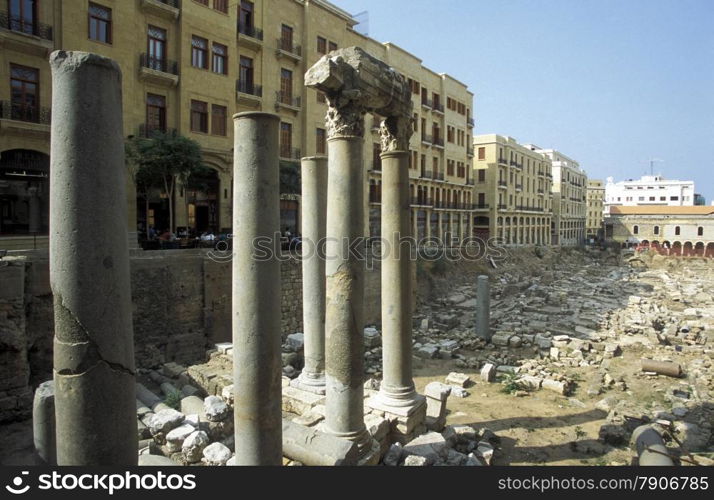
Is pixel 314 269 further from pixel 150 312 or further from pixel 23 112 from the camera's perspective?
pixel 23 112

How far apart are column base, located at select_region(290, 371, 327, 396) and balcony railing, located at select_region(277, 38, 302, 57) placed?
20.5 metres

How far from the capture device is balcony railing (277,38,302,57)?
76.7 ft

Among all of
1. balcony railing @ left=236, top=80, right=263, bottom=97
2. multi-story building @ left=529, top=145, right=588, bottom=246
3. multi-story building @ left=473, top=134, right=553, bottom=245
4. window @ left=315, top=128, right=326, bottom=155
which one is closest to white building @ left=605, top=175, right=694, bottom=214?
multi-story building @ left=529, top=145, right=588, bottom=246

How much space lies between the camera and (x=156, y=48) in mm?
18891

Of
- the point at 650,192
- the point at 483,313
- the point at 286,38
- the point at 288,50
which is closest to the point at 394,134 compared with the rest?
the point at 483,313

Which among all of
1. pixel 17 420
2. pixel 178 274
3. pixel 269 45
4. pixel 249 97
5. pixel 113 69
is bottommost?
pixel 17 420

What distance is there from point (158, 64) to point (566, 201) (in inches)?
2492

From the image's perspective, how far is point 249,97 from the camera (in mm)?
21859

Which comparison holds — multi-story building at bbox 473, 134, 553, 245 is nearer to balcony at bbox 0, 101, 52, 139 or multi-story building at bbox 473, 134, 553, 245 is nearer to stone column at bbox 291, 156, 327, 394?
balcony at bbox 0, 101, 52, 139

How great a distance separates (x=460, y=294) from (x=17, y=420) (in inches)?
833

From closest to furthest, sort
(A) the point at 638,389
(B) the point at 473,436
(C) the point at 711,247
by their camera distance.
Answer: (B) the point at 473,436, (A) the point at 638,389, (C) the point at 711,247

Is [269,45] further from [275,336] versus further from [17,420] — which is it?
[275,336]

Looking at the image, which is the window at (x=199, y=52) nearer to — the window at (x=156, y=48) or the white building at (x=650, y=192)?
the window at (x=156, y=48)

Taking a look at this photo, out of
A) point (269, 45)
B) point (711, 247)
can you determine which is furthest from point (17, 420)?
point (711, 247)
